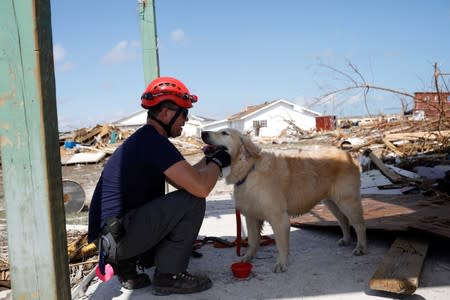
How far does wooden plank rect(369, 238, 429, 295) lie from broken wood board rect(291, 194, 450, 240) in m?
0.17

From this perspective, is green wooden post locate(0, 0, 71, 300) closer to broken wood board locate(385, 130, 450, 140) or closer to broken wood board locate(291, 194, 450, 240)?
broken wood board locate(291, 194, 450, 240)

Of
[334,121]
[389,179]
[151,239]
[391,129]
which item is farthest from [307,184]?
[334,121]

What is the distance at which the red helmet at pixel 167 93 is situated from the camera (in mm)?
3178

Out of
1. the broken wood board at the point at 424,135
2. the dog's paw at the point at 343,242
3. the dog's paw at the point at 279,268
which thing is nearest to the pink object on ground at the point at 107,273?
Answer: the dog's paw at the point at 279,268

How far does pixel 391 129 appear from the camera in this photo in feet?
45.9

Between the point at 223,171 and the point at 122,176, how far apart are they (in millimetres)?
1119

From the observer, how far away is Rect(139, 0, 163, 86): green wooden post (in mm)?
5629

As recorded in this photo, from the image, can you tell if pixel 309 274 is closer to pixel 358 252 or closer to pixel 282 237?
→ pixel 282 237

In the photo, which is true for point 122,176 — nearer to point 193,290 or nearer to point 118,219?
point 118,219

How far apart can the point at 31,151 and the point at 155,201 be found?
1.14 meters

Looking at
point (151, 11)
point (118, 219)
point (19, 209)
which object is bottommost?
point (118, 219)

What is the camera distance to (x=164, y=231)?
3.08 meters

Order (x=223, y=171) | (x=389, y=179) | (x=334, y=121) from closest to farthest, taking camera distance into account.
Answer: (x=223, y=171)
(x=389, y=179)
(x=334, y=121)

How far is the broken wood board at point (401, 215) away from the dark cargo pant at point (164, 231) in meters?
2.08
